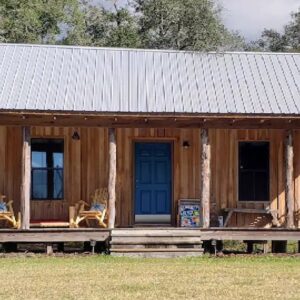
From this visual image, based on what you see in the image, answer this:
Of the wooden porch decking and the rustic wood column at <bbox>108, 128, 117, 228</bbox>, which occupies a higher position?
the rustic wood column at <bbox>108, 128, 117, 228</bbox>

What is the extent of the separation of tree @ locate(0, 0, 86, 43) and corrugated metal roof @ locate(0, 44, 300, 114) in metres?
12.1

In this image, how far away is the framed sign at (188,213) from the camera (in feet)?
60.4

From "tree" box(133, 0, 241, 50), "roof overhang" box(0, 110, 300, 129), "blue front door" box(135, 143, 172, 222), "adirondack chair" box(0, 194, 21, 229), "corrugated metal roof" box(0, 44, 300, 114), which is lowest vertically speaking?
"adirondack chair" box(0, 194, 21, 229)

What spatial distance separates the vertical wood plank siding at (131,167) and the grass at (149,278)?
2.64 m

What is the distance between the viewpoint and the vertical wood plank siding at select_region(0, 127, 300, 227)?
1830cm

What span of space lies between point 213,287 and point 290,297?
54.3 inches

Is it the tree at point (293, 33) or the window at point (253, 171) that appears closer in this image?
the window at point (253, 171)

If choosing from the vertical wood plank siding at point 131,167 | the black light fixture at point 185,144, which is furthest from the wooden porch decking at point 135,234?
the black light fixture at point 185,144

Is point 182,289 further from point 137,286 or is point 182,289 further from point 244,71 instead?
point 244,71

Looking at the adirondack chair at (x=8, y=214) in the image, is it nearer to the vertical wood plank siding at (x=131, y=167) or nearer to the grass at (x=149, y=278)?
the vertical wood plank siding at (x=131, y=167)

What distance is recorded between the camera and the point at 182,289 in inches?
461

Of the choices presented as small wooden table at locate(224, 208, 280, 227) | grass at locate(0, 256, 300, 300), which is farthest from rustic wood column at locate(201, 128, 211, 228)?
small wooden table at locate(224, 208, 280, 227)

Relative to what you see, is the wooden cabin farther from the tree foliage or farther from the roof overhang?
the tree foliage

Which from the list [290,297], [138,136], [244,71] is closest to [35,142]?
[138,136]
